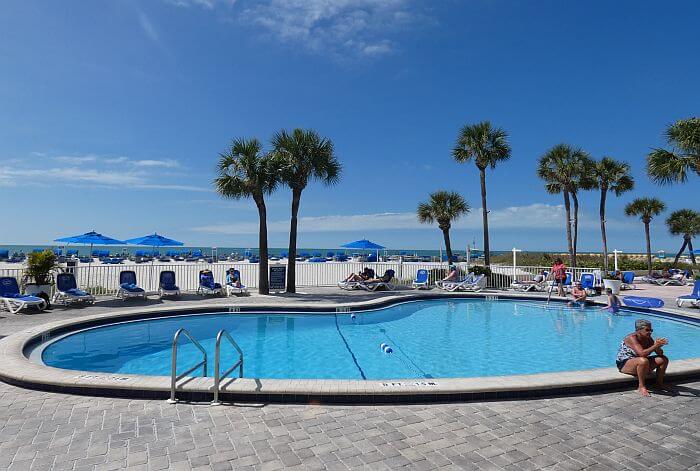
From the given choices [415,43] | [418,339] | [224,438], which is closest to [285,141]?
[415,43]

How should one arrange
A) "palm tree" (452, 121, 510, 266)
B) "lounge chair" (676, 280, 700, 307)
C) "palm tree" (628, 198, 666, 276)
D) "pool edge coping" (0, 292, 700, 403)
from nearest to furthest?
"pool edge coping" (0, 292, 700, 403) < "lounge chair" (676, 280, 700, 307) < "palm tree" (452, 121, 510, 266) < "palm tree" (628, 198, 666, 276)

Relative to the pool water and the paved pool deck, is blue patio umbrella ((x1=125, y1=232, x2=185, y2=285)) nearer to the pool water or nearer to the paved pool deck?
the pool water

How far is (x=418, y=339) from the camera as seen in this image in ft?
31.3

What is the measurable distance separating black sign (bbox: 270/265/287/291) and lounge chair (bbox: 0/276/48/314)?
276 inches

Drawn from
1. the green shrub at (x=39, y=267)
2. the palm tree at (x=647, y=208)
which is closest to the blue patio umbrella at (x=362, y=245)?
the green shrub at (x=39, y=267)

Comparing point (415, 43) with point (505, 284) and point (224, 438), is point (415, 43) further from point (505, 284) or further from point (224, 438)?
point (224, 438)

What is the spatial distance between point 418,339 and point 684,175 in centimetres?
1141

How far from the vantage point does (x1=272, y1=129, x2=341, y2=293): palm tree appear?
1500cm

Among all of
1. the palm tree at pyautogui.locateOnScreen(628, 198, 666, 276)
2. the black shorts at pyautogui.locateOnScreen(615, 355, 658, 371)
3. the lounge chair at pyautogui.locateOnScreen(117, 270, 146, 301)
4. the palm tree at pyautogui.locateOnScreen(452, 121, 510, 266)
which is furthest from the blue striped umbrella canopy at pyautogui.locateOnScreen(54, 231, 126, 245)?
the palm tree at pyautogui.locateOnScreen(628, 198, 666, 276)

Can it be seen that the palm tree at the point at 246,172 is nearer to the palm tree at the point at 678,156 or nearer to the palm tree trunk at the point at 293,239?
the palm tree trunk at the point at 293,239

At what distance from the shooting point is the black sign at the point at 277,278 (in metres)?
15.6

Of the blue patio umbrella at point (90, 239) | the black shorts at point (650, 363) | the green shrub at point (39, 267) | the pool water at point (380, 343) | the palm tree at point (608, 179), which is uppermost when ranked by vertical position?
the palm tree at point (608, 179)

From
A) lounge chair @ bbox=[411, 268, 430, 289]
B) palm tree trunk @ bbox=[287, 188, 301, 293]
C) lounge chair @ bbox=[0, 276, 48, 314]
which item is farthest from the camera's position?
lounge chair @ bbox=[411, 268, 430, 289]

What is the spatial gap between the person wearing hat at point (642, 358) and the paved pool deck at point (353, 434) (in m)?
0.24
